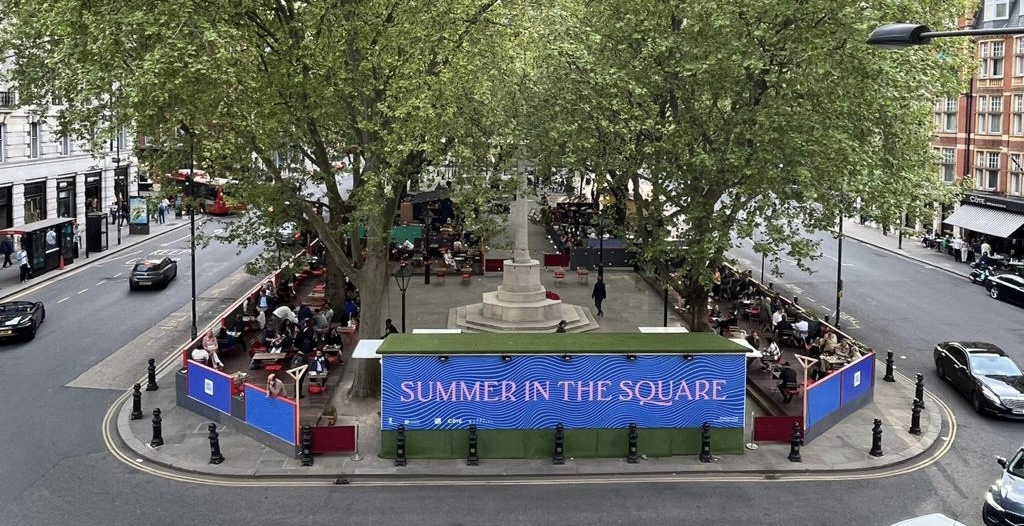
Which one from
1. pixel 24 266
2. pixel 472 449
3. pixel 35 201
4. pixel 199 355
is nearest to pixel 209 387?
pixel 199 355

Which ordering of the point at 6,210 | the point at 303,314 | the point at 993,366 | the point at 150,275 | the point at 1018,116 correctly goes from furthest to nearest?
the point at 6,210, the point at 1018,116, the point at 150,275, the point at 303,314, the point at 993,366

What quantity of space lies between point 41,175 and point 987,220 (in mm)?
54170

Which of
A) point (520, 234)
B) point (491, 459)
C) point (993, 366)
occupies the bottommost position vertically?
point (491, 459)

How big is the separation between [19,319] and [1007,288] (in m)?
37.6

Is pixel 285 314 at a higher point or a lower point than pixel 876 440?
higher

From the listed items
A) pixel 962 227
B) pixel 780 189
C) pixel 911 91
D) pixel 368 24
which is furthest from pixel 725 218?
pixel 962 227

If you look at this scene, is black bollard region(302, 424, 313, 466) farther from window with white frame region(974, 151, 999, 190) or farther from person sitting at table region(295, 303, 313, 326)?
window with white frame region(974, 151, 999, 190)

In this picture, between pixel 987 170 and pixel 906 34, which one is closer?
pixel 906 34

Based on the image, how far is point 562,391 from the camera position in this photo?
18016 millimetres

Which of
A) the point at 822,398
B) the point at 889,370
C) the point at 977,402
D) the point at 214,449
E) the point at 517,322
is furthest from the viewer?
the point at 517,322

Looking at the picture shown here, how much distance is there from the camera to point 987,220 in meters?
47.0

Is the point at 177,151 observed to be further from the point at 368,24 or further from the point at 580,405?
the point at 580,405

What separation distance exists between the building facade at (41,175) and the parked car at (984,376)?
36.4 meters

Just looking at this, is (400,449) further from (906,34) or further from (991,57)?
(991,57)
